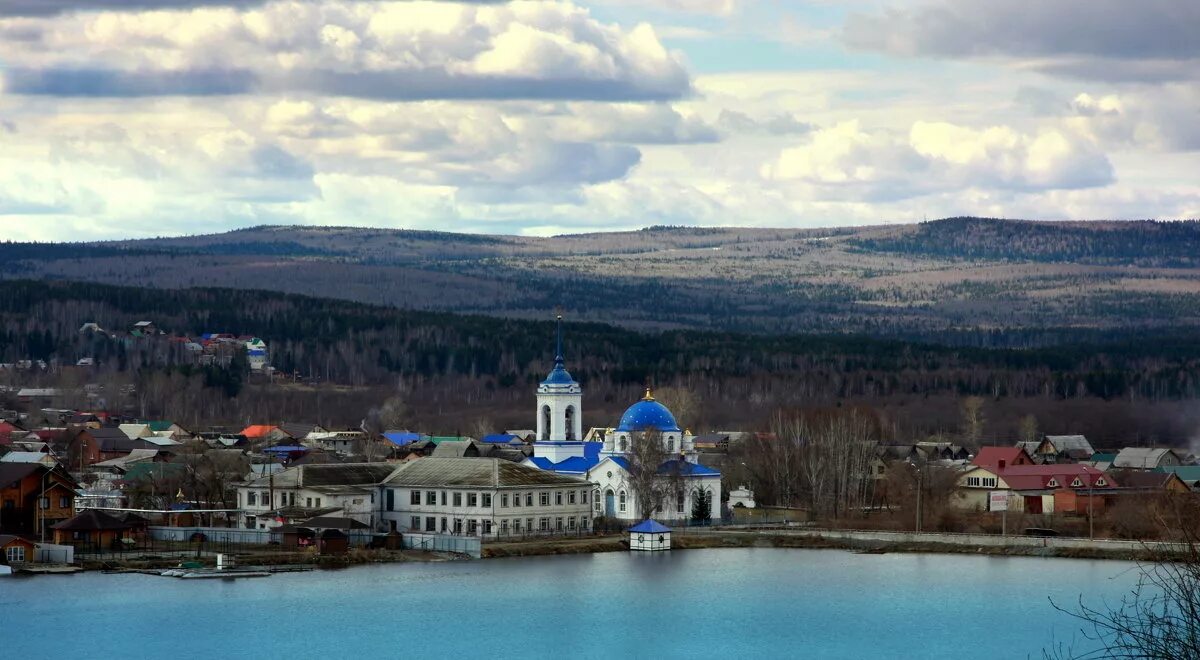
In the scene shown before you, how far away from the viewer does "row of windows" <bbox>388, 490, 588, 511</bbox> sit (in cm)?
6225

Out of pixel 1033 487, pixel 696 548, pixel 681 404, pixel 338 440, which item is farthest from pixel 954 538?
pixel 338 440

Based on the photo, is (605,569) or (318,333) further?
(318,333)

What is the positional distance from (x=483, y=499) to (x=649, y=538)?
15.9ft

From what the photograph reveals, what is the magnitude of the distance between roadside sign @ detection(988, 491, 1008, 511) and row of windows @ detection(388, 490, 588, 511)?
1203cm

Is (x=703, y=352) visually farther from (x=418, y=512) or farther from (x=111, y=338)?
(x=418, y=512)

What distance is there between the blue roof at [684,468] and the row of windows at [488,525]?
151 inches

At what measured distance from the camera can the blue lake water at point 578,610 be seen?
1656 inches

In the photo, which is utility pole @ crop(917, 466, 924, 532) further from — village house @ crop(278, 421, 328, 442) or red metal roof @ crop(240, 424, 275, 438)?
red metal roof @ crop(240, 424, 275, 438)

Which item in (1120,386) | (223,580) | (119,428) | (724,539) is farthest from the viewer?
(1120,386)

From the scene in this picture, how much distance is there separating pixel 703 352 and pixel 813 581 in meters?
103

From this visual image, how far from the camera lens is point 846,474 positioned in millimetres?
71438

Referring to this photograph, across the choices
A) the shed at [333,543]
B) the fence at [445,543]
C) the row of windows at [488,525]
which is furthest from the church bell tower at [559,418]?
the shed at [333,543]

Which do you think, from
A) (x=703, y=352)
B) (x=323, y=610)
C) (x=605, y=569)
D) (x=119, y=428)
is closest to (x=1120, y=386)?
(x=703, y=352)

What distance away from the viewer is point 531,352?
15512 centimetres
